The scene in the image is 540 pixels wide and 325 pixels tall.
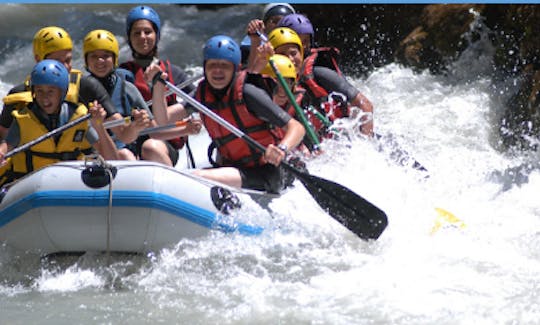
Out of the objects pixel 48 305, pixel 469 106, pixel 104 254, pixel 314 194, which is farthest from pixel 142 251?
pixel 469 106

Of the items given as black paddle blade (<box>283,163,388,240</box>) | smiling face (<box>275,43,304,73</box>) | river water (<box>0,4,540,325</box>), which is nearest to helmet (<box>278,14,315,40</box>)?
smiling face (<box>275,43,304,73</box>)

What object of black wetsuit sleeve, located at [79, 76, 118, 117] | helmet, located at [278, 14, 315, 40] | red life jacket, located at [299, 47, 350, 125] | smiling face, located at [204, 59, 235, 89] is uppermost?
helmet, located at [278, 14, 315, 40]

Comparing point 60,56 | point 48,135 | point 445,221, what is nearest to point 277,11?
point 60,56

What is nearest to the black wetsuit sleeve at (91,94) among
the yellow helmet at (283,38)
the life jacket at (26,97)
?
the life jacket at (26,97)

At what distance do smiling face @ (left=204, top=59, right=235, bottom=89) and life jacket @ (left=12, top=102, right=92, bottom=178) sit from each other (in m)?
0.77

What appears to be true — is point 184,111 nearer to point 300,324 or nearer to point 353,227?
point 353,227

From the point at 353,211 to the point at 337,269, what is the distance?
1.68 feet

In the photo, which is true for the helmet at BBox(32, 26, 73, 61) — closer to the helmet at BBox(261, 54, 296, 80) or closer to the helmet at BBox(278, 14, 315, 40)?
the helmet at BBox(261, 54, 296, 80)

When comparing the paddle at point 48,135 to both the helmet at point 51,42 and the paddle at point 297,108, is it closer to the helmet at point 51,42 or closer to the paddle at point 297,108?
the helmet at point 51,42

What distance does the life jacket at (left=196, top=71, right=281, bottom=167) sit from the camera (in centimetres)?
556

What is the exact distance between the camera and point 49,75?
A: 5250 millimetres

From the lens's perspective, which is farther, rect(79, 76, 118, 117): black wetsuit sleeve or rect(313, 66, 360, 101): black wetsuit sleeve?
rect(313, 66, 360, 101): black wetsuit sleeve

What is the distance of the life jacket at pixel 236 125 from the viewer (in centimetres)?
556

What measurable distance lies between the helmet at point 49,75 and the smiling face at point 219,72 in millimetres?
829
